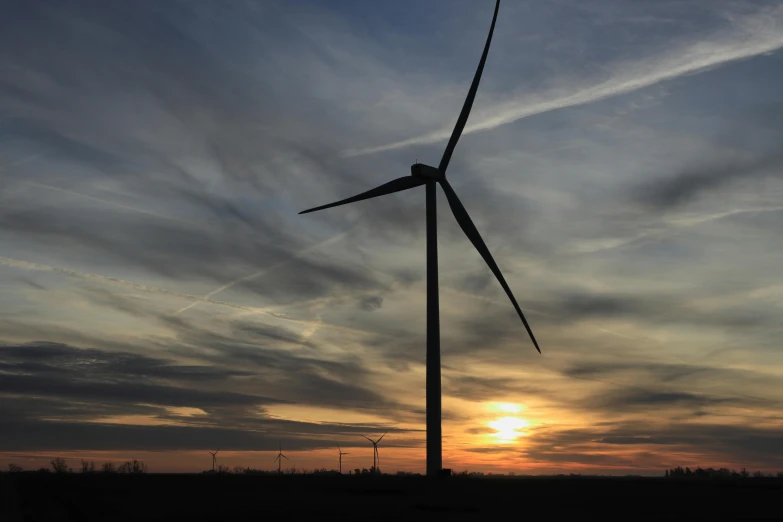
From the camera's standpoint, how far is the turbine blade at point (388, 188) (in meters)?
101

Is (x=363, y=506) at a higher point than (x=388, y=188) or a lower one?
lower

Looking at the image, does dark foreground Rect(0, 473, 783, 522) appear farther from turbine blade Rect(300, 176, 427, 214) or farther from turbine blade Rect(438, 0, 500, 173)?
turbine blade Rect(438, 0, 500, 173)

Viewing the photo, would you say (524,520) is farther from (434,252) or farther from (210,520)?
(434,252)

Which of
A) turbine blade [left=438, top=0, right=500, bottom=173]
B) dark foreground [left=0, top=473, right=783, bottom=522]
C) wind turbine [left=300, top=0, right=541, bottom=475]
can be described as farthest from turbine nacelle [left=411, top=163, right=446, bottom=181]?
dark foreground [left=0, top=473, right=783, bottom=522]

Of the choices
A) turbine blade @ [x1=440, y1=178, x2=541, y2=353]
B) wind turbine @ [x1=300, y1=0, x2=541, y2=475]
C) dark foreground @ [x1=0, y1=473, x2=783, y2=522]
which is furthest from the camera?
turbine blade @ [x1=440, y1=178, x2=541, y2=353]

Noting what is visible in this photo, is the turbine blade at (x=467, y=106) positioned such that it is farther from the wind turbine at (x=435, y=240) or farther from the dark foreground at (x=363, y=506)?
the dark foreground at (x=363, y=506)

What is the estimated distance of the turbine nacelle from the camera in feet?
323

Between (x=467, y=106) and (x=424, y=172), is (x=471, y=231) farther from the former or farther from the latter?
(x=467, y=106)

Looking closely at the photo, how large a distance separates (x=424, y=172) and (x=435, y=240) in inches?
435

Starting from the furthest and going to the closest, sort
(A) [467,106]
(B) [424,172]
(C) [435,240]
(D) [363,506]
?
(A) [467,106] → (B) [424,172] → (C) [435,240] → (D) [363,506]

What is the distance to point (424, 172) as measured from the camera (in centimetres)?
9862

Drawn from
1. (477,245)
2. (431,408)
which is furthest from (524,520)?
(477,245)

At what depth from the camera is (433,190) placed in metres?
98.1

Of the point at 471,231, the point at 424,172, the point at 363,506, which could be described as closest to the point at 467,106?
the point at 424,172
